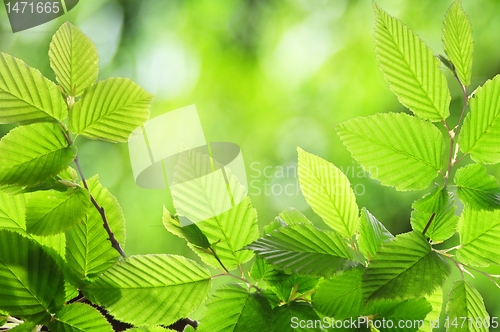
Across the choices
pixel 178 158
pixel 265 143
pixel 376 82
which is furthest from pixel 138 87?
pixel 376 82

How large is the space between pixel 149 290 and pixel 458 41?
18 centimetres

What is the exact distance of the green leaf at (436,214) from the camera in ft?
0.69

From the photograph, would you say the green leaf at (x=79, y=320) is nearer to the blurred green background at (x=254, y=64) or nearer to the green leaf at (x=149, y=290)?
the green leaf at (x=149, y=290)

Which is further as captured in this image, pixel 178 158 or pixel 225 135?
pixel 225 135

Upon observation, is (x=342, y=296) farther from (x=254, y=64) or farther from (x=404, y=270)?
(x=254, y=64)

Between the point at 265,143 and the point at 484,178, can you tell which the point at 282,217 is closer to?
the point at 484,178

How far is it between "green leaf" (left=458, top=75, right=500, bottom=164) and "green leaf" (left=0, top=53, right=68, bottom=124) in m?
0.20

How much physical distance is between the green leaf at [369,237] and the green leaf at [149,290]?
0.27 feet

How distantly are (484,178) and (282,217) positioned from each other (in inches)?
3.9

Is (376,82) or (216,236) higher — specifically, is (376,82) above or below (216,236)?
above

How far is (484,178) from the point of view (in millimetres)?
212

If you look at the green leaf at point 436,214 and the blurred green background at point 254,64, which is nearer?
the green leaf at point 436,214

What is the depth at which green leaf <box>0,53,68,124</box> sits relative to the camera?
0.21m

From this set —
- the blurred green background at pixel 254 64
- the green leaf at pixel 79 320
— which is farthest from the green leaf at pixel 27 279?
the blurred green background at pixel 254 64
